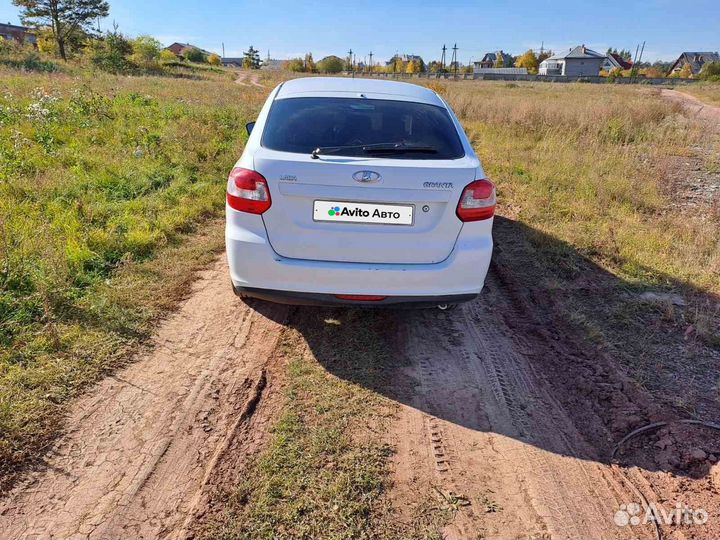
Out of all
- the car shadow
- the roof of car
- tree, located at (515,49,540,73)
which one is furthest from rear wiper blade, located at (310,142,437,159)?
tree, located at (515,49,540,73)

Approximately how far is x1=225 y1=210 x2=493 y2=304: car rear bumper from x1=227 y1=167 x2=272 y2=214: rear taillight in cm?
7

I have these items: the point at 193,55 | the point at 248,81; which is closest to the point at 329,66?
the point at 193,55

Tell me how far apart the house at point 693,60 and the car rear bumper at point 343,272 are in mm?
108808

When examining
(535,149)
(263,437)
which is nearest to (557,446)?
(263,437)

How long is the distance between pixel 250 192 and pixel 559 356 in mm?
2482

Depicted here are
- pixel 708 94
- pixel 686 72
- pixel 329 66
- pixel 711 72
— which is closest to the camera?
pixel 708 94

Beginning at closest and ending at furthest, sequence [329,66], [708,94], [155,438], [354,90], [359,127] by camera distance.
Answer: [155,438]
[359,127]
[354,90]
[708,94]
[329,66]

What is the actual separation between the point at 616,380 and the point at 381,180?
2.07 metres

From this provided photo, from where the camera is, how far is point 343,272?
9.24 feet

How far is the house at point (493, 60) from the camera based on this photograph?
115 meters

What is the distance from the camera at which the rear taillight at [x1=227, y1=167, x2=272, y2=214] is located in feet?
9.08

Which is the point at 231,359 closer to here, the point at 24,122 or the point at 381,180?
the point at 381,180

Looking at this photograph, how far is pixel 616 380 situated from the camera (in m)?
3.03

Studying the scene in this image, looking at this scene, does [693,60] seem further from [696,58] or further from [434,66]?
[434,66]
